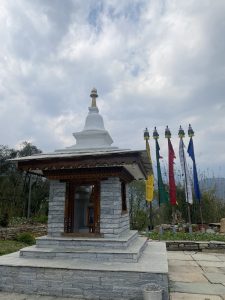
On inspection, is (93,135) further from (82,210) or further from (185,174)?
(185,174)

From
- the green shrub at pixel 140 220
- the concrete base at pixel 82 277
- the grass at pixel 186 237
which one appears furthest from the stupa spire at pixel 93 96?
the green shrub at pixel 140 220

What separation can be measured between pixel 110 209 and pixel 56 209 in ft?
4.44

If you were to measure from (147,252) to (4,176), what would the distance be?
19.6m

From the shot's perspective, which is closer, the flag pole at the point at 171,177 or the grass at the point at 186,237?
the grass at the point at 186,237

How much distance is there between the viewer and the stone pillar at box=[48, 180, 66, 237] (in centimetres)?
649

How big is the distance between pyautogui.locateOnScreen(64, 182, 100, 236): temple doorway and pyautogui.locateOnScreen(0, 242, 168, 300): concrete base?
0.99 meters

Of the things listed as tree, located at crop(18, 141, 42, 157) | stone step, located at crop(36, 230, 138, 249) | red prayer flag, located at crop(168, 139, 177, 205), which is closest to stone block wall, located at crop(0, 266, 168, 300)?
stone step, located at crop(36, 230, 138, 249)

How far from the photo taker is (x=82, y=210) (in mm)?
8156

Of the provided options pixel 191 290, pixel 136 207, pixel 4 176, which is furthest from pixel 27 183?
pixel 191 290

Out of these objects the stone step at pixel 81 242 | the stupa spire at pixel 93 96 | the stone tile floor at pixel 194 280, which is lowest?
the stone tile floor at pixel 194 280

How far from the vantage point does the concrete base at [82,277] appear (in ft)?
15.9

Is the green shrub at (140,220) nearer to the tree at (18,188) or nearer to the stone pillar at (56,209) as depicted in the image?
the tree at (18,188)

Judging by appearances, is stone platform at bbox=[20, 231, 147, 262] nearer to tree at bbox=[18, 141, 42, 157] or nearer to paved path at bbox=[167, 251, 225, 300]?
paved path at bbox=[167, 251, 225, 300]

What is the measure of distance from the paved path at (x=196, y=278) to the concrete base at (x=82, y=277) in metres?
0.54
